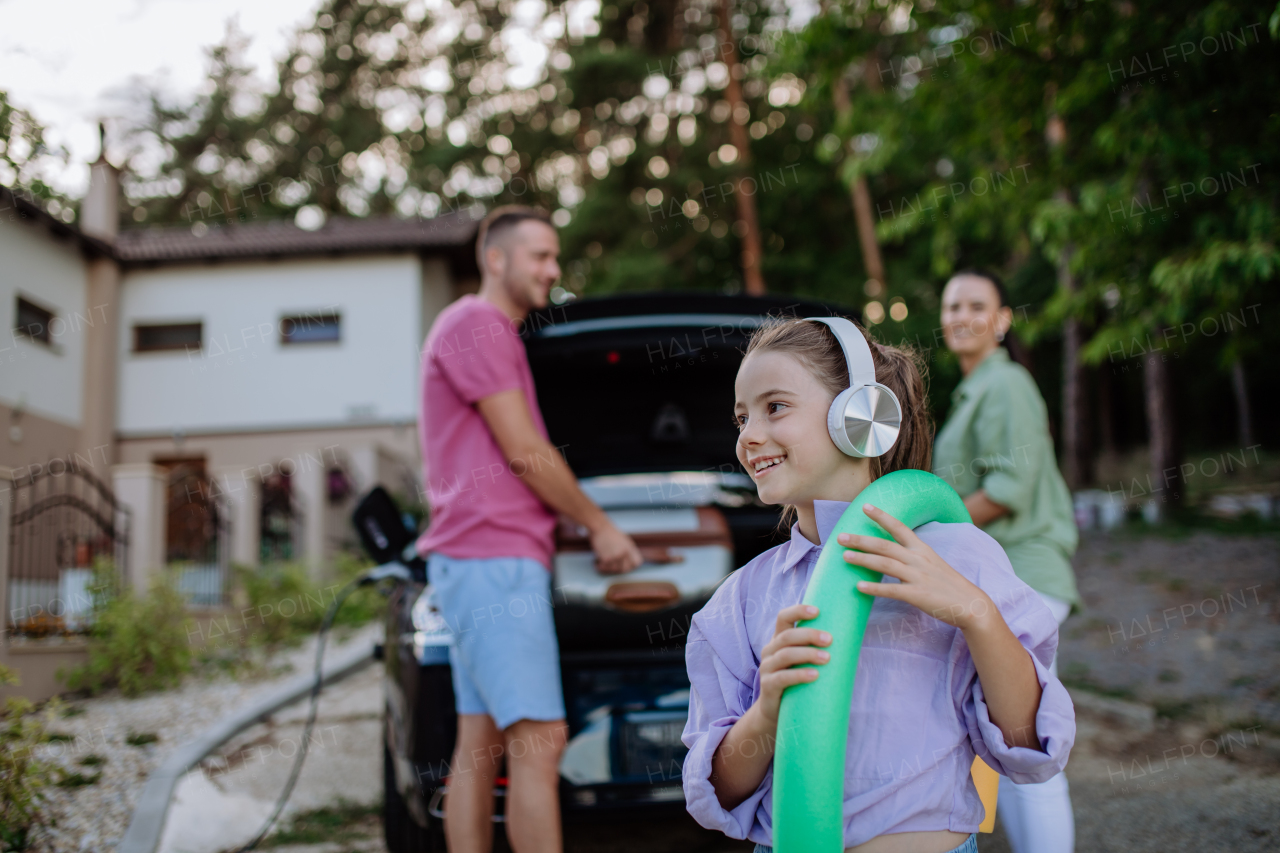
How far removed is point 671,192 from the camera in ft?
67.4

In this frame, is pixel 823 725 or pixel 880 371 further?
pixel 880 371

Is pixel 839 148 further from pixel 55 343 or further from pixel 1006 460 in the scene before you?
pixel 55 343

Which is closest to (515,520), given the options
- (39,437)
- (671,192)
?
(39,437)

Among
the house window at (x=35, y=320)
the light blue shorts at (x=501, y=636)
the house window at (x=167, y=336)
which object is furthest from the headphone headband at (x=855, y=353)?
the house window at (x=167, y=336)

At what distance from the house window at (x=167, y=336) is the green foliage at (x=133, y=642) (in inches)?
517

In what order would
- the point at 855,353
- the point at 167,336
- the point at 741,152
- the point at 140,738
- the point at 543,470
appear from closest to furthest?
the point at 855,353 < the point at 543,470 < the point at 140,738 < the point at 167,336 < the point at 741,152

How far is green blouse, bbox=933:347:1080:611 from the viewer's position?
2.90 meters

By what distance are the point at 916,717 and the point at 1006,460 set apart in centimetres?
180

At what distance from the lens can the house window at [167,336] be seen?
18469 millimetres

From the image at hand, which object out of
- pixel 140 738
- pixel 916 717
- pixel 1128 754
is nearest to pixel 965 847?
pixel 916 717

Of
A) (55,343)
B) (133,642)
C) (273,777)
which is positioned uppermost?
(55,343)

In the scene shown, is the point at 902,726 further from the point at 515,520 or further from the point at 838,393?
the point at 515,520

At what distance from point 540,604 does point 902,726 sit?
1340mm

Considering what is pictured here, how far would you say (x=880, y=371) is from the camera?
1.54 metres
